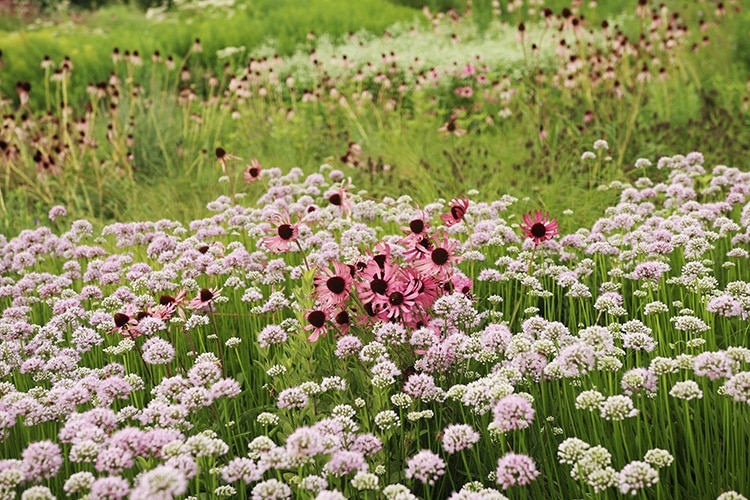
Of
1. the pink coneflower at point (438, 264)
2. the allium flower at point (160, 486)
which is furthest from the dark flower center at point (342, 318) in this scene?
the allium flower at point (160, 486)

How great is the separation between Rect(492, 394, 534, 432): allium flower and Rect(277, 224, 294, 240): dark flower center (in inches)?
64.6

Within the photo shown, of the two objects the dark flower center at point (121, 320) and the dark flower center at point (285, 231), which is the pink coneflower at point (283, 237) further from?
the dark flower center at point (121, 320)

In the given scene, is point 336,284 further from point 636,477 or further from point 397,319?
point 636,477

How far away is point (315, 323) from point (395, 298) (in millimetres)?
353

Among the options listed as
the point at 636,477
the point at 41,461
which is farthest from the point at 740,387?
the point at 41,461

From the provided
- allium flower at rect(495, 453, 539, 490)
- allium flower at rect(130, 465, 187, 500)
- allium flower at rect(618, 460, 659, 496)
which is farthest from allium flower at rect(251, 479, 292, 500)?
allium flower at rect(618, 460, 659, 496)

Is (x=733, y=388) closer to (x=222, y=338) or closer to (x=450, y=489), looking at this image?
(x=450, y=489)

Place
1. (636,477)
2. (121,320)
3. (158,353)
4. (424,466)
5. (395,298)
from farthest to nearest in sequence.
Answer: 1. (121,320)
2. (395,298)
3. (158,353)
4. (424,466)
5. (636,477)

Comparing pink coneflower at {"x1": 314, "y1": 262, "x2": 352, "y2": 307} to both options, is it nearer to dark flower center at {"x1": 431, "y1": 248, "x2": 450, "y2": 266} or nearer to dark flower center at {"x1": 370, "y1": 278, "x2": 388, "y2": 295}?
dark flower center at {"x1": 370, "y1": 278, "x2": 388, "y2": 295}

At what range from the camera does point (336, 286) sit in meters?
2.85

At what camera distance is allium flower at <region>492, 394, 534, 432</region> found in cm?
191

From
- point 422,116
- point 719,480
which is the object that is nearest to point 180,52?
point 422,116

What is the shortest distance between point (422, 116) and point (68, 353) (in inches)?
262

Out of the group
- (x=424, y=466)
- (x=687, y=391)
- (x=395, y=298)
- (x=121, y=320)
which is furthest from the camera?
(x=121, y=320)
